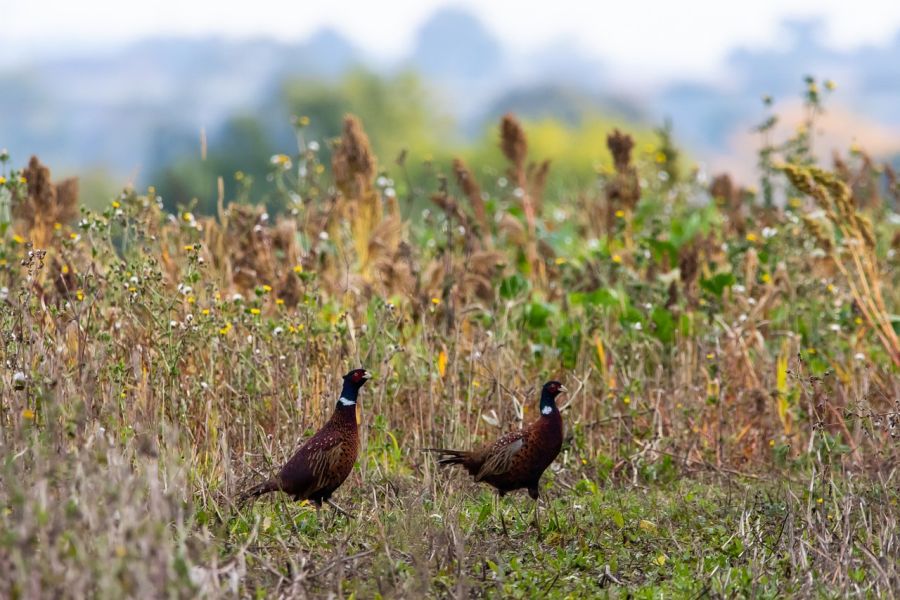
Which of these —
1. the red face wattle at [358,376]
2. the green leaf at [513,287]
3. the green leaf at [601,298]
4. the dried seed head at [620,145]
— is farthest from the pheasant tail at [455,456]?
the dried seed head at [620,145]

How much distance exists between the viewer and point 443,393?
6723 mm

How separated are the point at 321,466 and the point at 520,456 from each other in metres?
0.99

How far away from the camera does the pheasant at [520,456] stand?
18.3ft

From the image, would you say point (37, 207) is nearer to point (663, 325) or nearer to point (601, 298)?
point (601, 298)

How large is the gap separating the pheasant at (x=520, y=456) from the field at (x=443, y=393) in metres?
0.18

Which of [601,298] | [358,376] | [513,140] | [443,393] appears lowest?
[443,393]

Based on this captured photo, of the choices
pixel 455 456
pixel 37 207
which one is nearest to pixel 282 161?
pixel 37 207

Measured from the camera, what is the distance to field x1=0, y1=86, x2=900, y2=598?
421cm

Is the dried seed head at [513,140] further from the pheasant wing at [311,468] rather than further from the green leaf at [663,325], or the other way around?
the pheasant wing at [311,468]

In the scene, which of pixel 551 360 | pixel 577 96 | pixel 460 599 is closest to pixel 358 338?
pixel 551 360

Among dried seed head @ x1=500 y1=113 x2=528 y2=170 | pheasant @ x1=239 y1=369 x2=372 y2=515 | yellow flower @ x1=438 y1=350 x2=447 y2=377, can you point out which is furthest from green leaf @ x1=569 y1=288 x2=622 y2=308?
pheasant @ x1=239 y1=369 x2=372 y2=515

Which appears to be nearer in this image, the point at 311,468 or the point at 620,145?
the point at 311,468

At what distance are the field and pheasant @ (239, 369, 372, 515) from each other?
10 centimetres

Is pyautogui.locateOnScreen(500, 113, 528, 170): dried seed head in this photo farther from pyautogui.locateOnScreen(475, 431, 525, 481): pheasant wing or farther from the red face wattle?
the red face wattle
